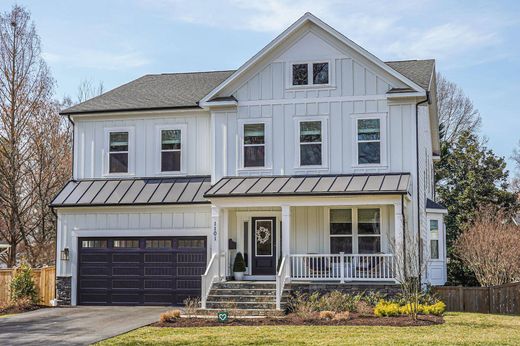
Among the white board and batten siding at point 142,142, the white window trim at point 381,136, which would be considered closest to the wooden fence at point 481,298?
the white window trim at point 381,136

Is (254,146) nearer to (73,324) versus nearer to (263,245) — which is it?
(263,245)

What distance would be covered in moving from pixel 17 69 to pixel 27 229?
26.3 feet

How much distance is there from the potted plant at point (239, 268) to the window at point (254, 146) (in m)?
3.06

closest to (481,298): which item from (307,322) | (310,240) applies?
(310,240)

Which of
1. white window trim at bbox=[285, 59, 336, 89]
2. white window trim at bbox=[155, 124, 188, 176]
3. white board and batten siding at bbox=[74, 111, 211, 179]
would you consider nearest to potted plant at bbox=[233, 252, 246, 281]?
white board and batten siding at bbox=[74, 111, 211, 179]

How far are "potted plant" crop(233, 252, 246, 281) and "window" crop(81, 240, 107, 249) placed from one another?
15.3 ft

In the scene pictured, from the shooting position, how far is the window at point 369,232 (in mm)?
22469

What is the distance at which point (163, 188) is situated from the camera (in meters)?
24.2

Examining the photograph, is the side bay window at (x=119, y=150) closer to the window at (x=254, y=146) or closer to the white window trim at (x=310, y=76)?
the window at (x=254, y=146)

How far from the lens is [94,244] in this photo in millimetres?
24328

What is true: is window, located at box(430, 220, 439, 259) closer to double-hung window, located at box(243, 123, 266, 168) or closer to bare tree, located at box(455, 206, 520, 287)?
bare tree, located at box(455, 206, 520, 287)

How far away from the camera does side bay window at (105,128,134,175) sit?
25219mm

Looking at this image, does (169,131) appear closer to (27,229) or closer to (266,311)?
(266,311)

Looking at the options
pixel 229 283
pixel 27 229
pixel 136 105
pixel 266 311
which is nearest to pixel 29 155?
pixel 27 229
